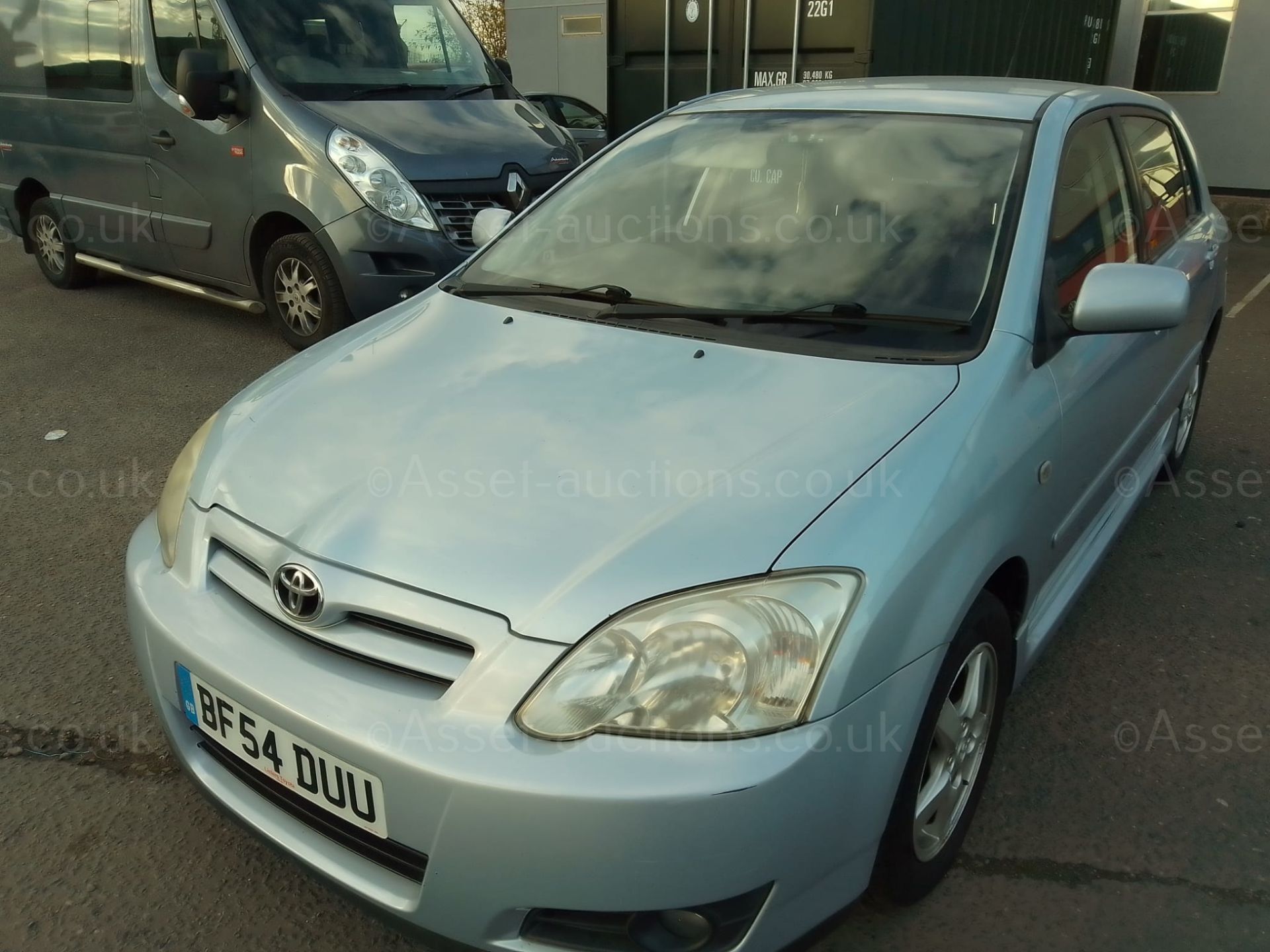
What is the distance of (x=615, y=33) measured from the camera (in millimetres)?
10727

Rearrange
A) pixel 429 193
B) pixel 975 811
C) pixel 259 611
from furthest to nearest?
pixel 429 193 < pixel 975 811 < pixel 259 611

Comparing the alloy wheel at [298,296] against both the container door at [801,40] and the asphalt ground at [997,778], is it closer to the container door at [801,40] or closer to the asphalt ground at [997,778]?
the asphalt ground at [997,778]

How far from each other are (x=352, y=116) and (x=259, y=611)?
4.06 m

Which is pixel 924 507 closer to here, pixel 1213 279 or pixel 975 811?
pixel 975 811

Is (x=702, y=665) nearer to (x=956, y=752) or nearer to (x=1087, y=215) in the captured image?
(x=956, y=752)

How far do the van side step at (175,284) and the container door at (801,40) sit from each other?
504cm

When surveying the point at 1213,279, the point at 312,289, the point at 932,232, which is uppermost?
the point at 932,232

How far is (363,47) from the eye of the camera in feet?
18.9

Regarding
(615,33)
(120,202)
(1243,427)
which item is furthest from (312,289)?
(615,33)

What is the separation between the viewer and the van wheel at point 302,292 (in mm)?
5258

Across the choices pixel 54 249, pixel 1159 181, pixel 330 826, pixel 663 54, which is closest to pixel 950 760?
pixel 330 826

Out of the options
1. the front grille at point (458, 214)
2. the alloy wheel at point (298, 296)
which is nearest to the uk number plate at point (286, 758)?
the front grille at point (458, 214)

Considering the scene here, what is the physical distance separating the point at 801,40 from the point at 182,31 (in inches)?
221

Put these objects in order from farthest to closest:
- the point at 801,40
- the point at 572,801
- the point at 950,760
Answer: the point at 801,40 → the point at 950,760 → the point at 572,801
